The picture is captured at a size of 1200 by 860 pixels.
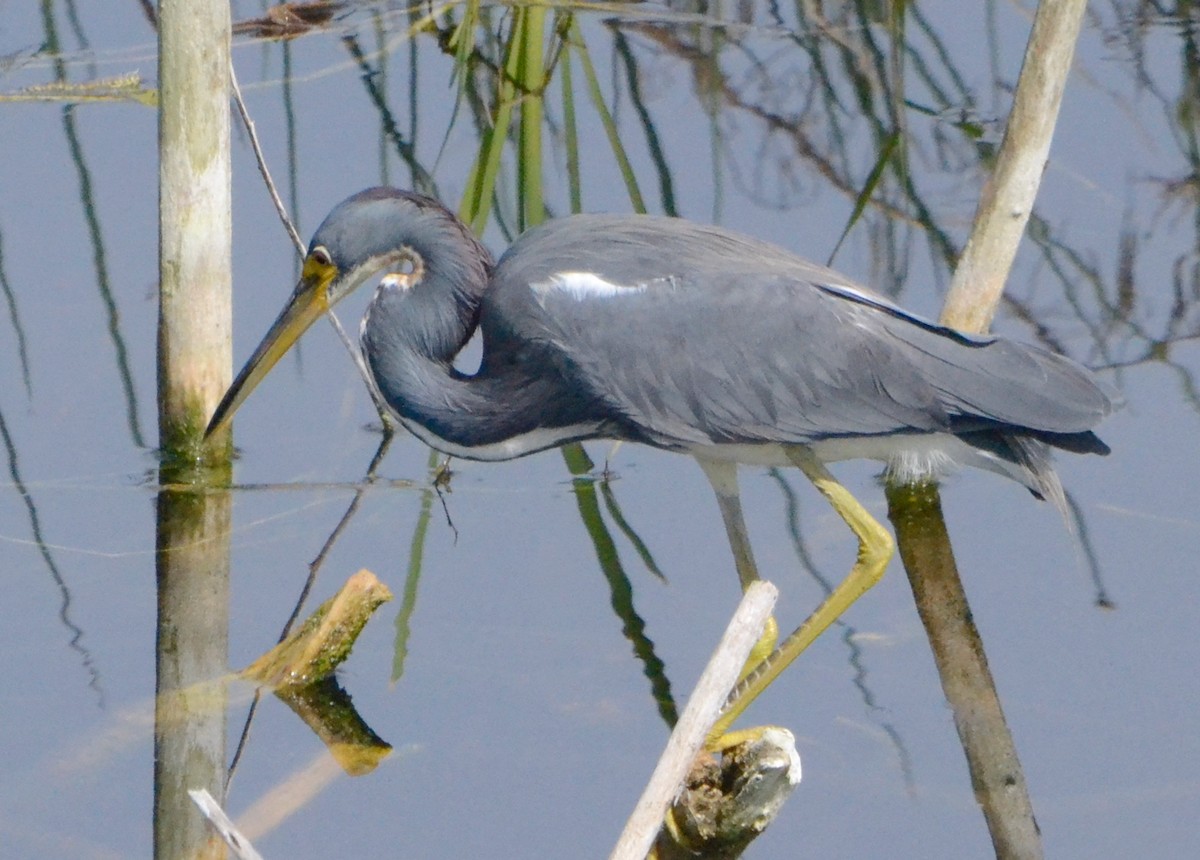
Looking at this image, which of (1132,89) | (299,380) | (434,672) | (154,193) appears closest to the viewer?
(434,672)

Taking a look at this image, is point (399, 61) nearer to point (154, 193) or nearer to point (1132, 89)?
point (154, 193)

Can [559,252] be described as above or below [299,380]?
above

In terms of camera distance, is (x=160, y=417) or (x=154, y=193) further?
(x=154, y=193)

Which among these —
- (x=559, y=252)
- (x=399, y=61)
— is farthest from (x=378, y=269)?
(x=399, y=61)

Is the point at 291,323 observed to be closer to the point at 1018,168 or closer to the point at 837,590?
the point at 837,590

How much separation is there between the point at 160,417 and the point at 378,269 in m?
1.20

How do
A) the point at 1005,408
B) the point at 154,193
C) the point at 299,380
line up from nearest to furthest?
the point at 1005,408 → the point at 299,380 → the point at 154,193

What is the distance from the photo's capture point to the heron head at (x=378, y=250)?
14.6 ft

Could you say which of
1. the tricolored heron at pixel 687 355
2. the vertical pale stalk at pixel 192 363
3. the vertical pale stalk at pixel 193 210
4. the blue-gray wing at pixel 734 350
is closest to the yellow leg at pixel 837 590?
the tricolored heron at pixel 687 355

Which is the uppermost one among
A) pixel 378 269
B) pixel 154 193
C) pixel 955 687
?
pixel 378 269

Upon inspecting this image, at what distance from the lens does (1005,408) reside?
4316 millimetres

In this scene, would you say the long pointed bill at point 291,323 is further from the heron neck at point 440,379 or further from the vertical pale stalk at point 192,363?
the vertical pale stalk at point 192,363

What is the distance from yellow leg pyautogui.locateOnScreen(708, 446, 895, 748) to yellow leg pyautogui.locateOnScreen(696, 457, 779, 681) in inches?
1.9

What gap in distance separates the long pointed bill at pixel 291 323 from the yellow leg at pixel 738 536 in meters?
0.98
